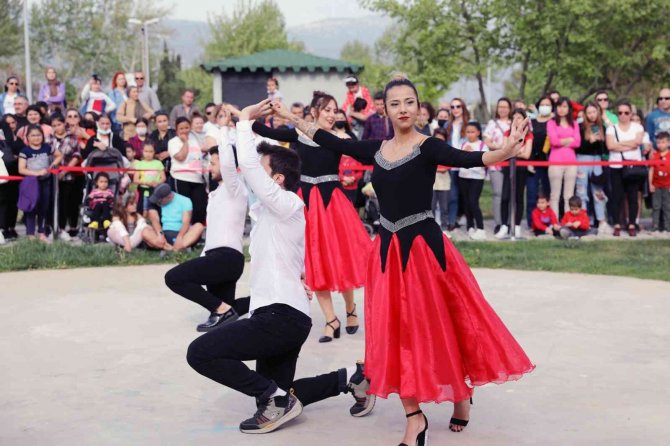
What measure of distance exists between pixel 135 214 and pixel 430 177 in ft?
30.9

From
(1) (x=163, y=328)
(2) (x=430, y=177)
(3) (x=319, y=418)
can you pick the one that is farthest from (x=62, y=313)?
(2) (x=430, y=177)

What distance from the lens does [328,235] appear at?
26.6 ft

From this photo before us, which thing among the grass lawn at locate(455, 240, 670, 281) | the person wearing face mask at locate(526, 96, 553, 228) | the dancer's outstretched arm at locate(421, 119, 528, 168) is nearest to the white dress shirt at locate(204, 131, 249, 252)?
the dancer's outstretched arm at locate(421, 119, 528, 168)

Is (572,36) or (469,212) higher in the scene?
(572,36)

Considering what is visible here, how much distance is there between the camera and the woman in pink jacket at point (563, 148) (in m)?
14.6

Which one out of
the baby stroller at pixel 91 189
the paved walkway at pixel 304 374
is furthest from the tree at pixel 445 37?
the paved walkway at pixel 304 374

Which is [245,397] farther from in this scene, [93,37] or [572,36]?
[93,37]

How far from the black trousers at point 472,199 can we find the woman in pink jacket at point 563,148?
1.11 m

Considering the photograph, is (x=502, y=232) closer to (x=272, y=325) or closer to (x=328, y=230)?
(x=328, y=230)

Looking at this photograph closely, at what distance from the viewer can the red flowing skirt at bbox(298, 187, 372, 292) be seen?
8.04 meters

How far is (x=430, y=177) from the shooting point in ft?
18.0

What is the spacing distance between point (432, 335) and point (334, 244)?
9.70ft

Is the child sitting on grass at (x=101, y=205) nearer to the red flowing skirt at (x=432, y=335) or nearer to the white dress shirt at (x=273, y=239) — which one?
the white dress shirt at (x=273, y=239)

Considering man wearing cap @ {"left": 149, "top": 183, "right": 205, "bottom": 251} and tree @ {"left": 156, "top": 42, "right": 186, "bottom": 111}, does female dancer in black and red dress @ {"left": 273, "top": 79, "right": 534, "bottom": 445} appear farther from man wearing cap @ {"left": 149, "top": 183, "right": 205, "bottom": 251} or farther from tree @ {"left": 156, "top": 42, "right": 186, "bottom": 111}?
tree @ {"left": 156, "top": 42, "right": 186, "bottom": 111}
